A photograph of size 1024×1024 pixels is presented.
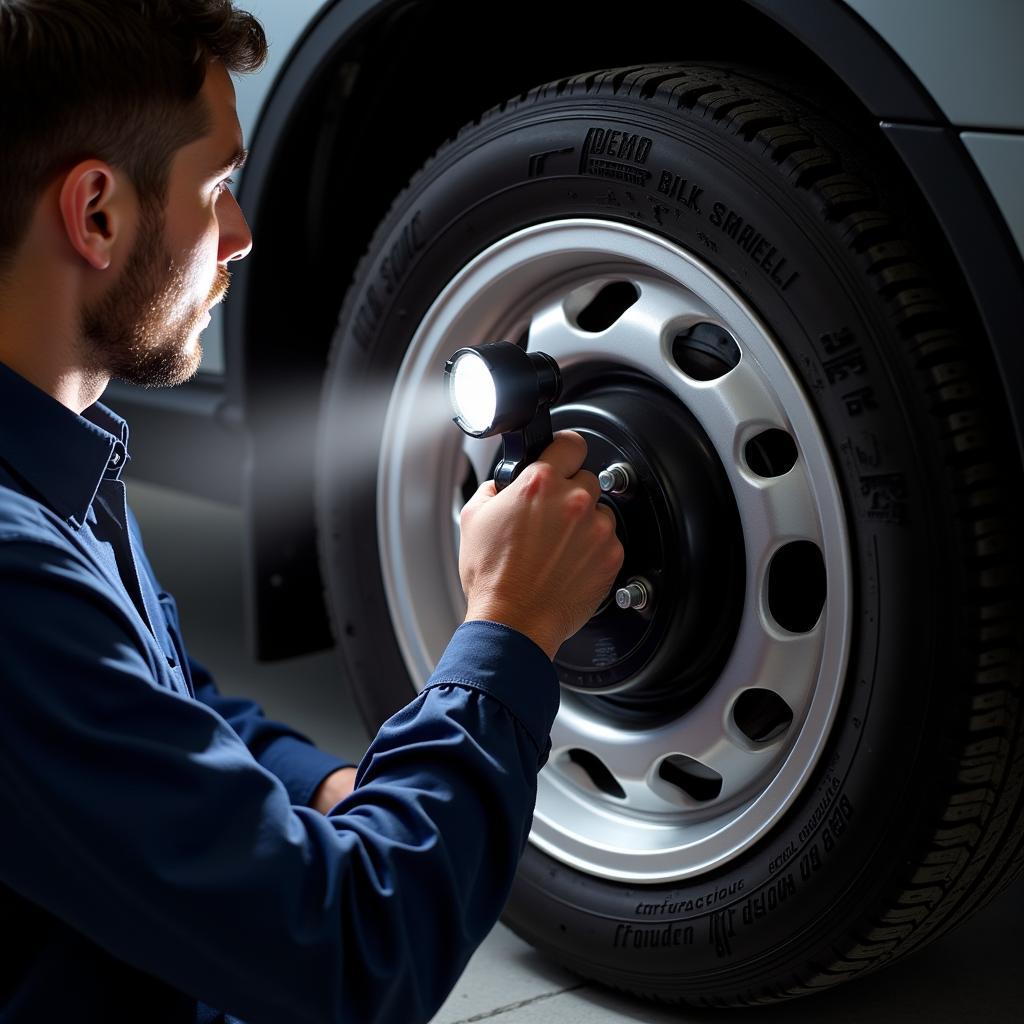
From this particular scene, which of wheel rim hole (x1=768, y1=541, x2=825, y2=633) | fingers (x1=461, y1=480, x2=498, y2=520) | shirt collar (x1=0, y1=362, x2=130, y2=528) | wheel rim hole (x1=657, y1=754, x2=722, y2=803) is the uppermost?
wheel rim hole (x1=768, y1=541, x2=825, y2=633)

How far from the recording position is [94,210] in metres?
0.97

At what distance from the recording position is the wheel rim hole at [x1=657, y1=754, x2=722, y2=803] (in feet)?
4.86

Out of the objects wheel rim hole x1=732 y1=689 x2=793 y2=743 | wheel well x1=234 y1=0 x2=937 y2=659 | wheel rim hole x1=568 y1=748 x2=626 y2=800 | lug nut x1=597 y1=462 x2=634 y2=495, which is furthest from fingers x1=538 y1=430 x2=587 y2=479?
wheel well x1=234 y1=0 x2=937 y2=659

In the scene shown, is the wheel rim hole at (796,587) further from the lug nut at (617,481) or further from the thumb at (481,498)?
the thumb at (481,498)

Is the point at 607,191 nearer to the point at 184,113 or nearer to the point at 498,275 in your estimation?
the point at 498,275

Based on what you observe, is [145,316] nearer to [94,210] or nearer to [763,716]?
[94,210]

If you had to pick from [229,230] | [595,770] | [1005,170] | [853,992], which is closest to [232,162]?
[229,230]

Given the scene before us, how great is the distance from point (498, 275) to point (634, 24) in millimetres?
392

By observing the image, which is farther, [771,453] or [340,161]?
[340,161]

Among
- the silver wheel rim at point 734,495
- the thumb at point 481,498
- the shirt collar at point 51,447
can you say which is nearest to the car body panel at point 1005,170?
the silver wheel rim at point 734,495

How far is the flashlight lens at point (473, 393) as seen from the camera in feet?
3.99

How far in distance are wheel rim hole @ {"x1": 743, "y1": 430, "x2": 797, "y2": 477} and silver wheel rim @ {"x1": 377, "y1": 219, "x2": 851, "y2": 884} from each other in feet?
0.13

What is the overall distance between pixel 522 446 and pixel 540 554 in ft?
0.56

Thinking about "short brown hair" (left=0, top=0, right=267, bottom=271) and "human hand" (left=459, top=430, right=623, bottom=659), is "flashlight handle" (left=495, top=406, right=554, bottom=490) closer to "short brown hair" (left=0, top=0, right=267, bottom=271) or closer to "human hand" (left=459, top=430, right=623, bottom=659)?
"human hand" (left=459, top=430, right=623, bottom=659)
